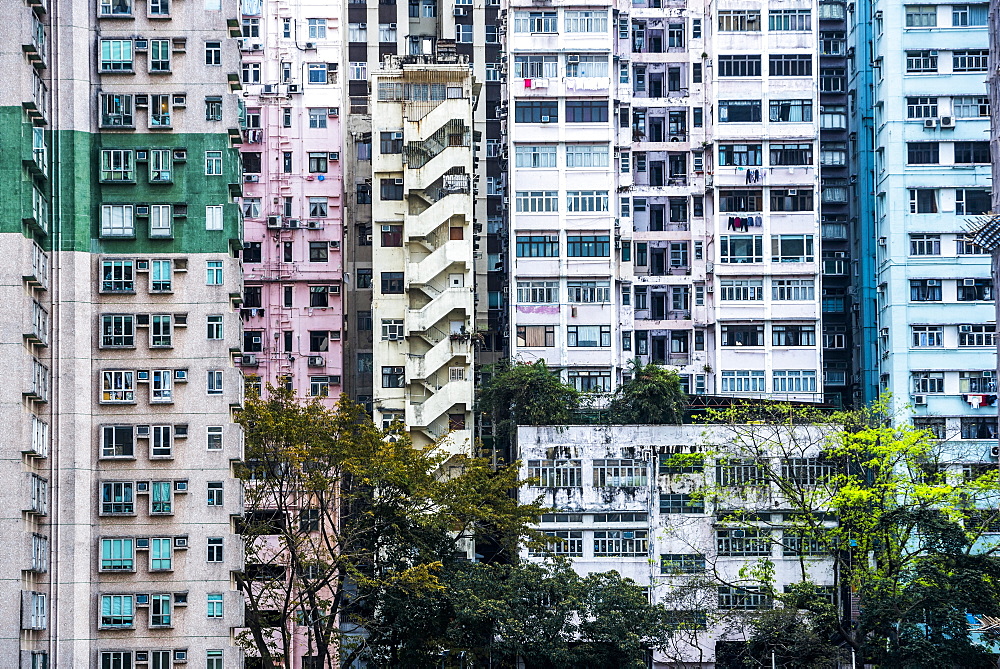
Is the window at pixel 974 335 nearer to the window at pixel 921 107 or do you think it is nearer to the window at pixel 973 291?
the window at pixel 973 291

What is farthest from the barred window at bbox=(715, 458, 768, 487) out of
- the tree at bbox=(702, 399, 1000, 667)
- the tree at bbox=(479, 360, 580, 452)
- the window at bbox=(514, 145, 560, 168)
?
the window at bbox=(514, 145, 560, 168)

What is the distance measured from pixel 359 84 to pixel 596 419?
925 inches

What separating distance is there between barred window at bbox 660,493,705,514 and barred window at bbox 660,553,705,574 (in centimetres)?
195

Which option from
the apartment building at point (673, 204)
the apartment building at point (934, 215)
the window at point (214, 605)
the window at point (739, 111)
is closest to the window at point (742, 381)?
the apartment building at point (673, 204)

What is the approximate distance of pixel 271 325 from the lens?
9550cm

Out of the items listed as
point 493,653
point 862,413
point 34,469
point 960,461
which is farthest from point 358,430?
point 960,461

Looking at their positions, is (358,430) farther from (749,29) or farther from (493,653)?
(749,29)

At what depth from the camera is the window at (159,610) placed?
228 feet

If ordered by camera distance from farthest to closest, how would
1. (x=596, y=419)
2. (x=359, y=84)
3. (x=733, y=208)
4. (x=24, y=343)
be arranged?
1. (x=359, y=84)
2. (x=733, y=208)
3. (x=596, y=419)
4. (x=24, y=343)

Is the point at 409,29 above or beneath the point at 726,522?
above

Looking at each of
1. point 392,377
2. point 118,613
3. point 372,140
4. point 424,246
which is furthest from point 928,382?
point 118,613

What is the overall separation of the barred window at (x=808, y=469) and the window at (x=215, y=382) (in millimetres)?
26601

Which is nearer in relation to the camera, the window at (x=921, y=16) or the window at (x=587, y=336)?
the window at (x=587, y=336)

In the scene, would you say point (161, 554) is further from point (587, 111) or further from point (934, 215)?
point (934, 215)
